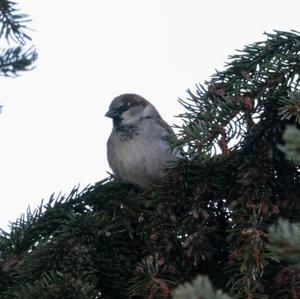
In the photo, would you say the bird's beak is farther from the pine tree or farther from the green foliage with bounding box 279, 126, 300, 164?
the green foliage with bounding box 279, 126, 300, 164

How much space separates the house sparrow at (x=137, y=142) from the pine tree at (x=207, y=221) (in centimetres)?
105

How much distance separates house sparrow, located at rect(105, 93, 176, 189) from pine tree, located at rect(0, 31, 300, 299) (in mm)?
1054

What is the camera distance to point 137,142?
2920 mm

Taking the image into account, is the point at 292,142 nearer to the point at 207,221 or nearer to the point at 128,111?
the point at 207,221

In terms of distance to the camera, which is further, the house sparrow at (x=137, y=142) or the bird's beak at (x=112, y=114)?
the bird's beak at (x=112, y=114)

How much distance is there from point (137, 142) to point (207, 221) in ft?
5.10

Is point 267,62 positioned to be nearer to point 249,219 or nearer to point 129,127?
point 249,219

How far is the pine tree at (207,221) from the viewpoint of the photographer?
1188 millimetres

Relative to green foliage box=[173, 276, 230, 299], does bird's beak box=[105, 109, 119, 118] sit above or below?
above

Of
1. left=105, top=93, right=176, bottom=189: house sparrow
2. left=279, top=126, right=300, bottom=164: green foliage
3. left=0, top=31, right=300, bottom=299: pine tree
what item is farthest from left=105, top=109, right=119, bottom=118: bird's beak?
left=279, top=126, right=300, bottom=164: green foliage

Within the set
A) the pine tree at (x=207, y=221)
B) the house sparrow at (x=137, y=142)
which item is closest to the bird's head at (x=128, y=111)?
the house sparrow at (x=137, y=142)

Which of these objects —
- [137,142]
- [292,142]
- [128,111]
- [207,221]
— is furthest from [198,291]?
[128,111]

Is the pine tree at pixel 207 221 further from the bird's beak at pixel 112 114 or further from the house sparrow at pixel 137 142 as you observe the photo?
the bird's beak at pixel 112 114

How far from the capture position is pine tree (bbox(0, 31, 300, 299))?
1.19 metres
